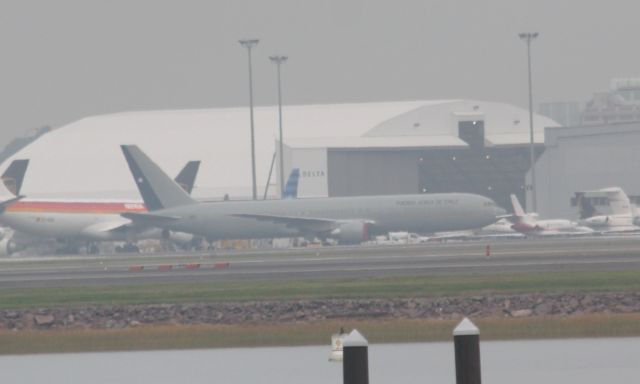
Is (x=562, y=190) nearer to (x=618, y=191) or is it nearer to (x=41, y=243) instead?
(x=618, y=191)

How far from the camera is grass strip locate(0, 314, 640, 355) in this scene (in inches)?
1521

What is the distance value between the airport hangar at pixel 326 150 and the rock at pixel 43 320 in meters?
95.4

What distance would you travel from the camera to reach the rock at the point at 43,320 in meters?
43.5

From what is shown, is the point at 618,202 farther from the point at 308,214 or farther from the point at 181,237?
the point at 181,237

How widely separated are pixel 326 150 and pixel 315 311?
9935 centimetres

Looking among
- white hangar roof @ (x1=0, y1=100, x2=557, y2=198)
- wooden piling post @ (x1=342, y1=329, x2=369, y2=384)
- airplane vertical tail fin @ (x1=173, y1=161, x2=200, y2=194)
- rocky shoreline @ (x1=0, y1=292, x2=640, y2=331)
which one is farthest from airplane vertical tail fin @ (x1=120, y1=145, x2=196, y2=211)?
wooden piling post @ (x1=342, y1=329, x2=369, y2=384)

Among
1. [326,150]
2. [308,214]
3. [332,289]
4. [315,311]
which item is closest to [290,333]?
[315,311]

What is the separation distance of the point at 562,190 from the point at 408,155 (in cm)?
1744

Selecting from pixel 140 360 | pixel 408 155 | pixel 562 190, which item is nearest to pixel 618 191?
pixel 562 190

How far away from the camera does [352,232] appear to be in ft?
345

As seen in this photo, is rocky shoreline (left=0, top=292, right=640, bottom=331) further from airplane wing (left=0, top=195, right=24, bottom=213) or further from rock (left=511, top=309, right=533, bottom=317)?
airplane wing (left=0, top=195, right=24, bottom=213)

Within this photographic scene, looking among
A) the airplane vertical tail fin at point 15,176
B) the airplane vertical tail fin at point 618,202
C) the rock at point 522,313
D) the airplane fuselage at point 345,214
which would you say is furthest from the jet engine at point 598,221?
the rock at point 522,313

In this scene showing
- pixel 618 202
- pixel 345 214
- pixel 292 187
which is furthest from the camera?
pixel 292 187

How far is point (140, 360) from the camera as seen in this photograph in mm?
37156
